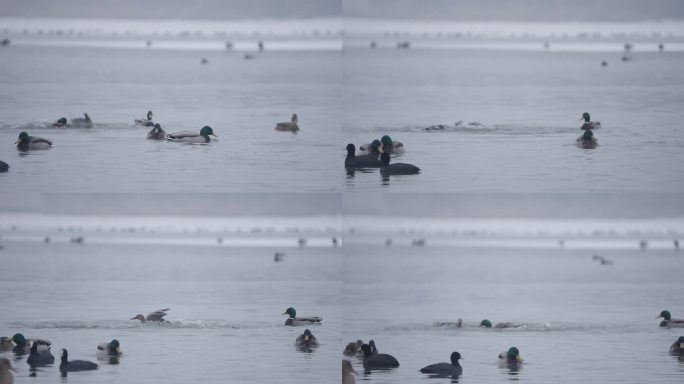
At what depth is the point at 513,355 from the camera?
12492 mm

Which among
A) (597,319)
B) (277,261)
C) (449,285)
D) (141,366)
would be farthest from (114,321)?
(597,319)

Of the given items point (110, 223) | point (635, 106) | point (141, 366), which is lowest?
point (141, 366)

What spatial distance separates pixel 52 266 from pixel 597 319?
348cm

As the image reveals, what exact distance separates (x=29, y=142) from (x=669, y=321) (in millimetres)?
4150

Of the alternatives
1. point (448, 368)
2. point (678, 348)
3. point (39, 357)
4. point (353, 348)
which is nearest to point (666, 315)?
point (678, 348)

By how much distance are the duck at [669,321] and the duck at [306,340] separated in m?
2.17

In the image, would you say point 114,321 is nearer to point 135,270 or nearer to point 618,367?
point 135,270

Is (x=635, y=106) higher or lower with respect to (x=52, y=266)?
higher

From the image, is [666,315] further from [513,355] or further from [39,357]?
[39,357]

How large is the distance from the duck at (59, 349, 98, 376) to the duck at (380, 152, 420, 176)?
2162 millimetres

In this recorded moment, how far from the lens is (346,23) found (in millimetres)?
12711

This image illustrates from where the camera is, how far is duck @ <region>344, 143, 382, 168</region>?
12.6 m

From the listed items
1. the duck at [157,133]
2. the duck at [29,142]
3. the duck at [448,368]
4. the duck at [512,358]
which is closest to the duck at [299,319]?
the duck at [448,368]

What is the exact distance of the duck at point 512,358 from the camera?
12.5m
